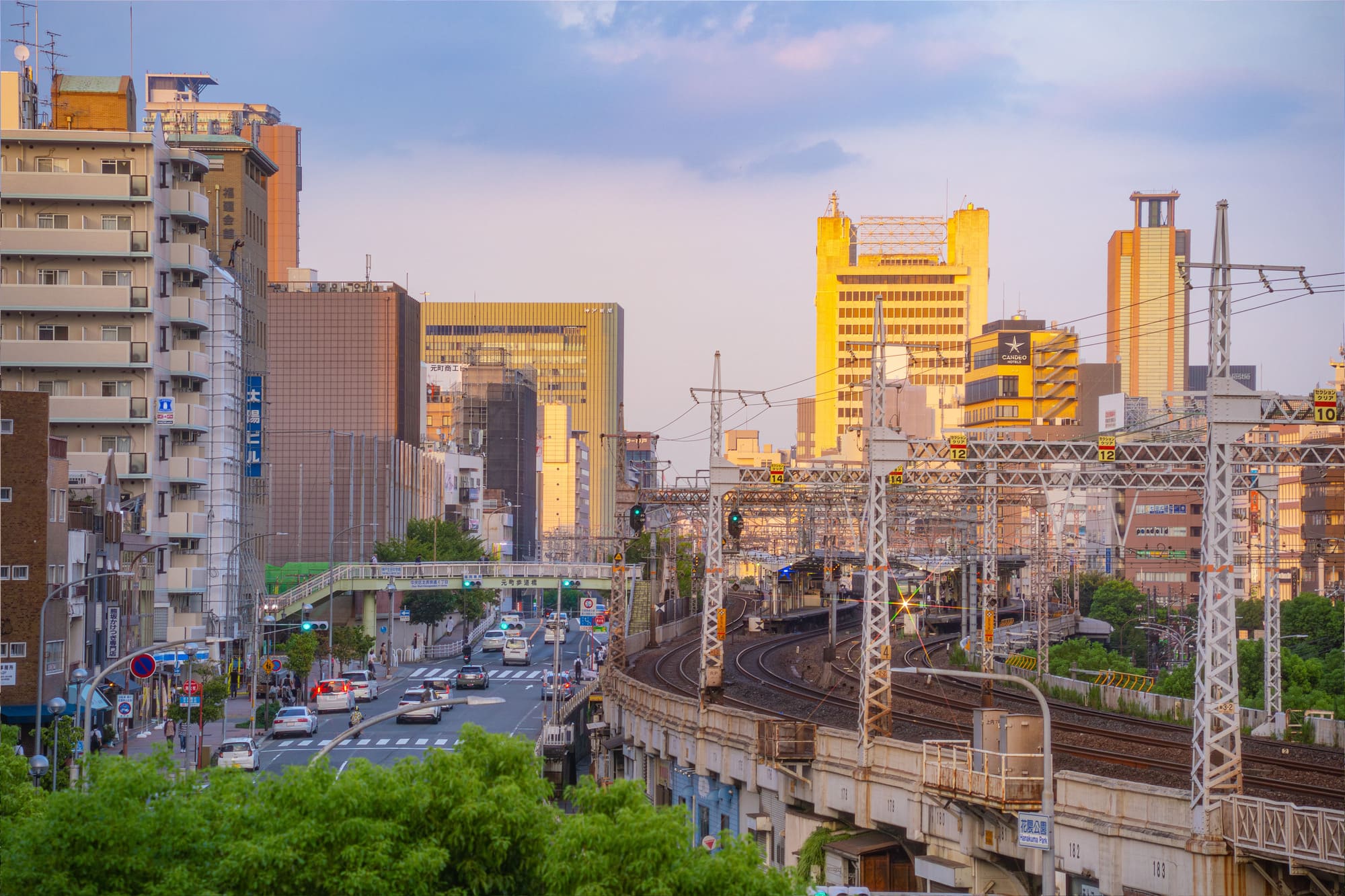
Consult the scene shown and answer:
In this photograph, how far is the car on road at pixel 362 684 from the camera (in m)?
82.1

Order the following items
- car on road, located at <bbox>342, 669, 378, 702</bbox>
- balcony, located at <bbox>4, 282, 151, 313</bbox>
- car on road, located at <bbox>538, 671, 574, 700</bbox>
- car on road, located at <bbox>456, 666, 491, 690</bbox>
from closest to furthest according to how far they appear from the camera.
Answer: car on road, located at <bbox>538, 671, 574, 700</bbox>
balcony, located at <bbox>4, 282, 151, 313</bbox>
car on road, located at <bbox>342, 669, 378, 702</bbox>
car on road, located at <bbox>456, 666, 491, 690</bbox>

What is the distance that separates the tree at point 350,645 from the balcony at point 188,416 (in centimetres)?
1962

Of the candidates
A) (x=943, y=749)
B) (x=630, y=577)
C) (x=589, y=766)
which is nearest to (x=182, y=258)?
(x=589, y=766)

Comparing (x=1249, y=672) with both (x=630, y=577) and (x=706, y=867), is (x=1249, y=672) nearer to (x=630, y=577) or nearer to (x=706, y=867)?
(x=630, y=577)

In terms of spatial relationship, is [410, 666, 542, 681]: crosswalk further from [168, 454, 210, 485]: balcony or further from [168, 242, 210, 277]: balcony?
[168, 242, 210, 277]: balcony

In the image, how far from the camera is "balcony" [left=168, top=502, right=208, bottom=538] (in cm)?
8244

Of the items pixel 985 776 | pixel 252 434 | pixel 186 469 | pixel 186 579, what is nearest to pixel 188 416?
pixel 186 469

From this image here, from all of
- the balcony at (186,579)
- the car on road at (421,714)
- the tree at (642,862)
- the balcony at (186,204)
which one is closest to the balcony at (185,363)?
the balcony at (186,204)

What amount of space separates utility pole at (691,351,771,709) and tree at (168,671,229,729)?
2078 centimetres

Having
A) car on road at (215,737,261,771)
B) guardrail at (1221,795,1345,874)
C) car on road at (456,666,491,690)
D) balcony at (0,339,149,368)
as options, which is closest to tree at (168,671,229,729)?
car on road at (215,737,261,771)

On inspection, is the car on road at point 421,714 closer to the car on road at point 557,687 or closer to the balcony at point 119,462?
the car on road at point 557,687

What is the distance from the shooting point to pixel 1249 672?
7238 cm

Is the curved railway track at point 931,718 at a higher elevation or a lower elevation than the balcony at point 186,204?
lower

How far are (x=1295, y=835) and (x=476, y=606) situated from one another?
114m
